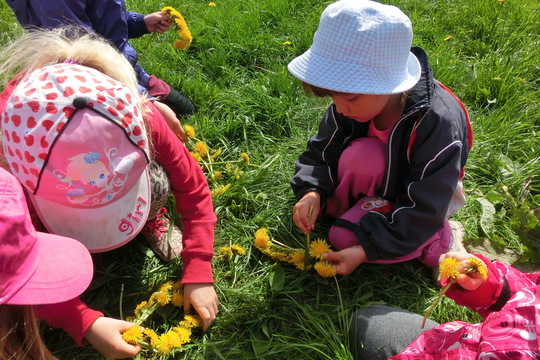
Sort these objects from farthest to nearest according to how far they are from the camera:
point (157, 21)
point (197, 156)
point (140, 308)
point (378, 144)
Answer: point (157, 21) < point (197, 156) < point (378, 144) < point (140, 308)

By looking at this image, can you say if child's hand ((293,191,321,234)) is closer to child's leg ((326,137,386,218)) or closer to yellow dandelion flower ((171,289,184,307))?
child's leg ((326,137,386,218))

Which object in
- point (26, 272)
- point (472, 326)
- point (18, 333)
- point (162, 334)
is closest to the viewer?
point (26, 272)

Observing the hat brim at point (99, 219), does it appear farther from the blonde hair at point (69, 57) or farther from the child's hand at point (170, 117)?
the child's hand at point (170, 117)

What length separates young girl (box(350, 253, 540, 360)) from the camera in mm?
1065

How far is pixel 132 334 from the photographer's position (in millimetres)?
1426

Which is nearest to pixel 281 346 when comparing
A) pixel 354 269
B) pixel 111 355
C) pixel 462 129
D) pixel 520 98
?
pixel 354 269

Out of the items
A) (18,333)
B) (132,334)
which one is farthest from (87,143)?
(132,334)

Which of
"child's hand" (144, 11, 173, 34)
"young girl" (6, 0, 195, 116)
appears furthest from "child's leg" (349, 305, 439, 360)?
"child's hand" (144, 11, 173, 34)

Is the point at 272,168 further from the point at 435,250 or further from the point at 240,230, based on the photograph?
the point at 435,250

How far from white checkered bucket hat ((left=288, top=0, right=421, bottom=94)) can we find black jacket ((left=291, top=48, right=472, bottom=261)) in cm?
18

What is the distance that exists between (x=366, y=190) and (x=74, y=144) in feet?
3.86

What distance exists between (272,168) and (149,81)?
Result: 0.93 metres

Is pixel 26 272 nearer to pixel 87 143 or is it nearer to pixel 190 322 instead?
pixel 87 143

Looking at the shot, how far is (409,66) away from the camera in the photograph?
4.99ft
